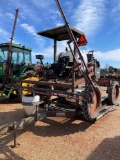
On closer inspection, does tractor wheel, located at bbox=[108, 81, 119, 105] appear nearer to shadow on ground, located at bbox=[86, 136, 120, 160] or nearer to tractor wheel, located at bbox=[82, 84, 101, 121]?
tractor wheel, located at bbox=[82, 84, 101, 121]

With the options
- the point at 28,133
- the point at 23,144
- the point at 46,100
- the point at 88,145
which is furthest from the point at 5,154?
the point at 46,100

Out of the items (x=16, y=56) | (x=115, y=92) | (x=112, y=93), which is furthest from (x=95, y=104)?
(x=16, y=56)

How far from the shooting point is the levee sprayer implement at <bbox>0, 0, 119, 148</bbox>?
4203mm

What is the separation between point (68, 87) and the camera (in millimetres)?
4297

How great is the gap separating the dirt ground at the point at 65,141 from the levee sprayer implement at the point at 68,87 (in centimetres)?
34

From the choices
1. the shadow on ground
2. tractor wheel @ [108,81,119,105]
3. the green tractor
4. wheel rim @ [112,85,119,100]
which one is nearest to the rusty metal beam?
the shadow on ground

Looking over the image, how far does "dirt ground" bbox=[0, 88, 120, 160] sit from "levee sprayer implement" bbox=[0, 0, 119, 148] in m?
0.34

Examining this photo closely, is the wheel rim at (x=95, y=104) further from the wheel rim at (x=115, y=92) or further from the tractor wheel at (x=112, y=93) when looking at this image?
the wheel rim at (x=115, y=92)

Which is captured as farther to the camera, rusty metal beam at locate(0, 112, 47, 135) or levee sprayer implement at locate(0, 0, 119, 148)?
levee sprayer implement at locate(0, 0, 119, 148)

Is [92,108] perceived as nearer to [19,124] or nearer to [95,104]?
[95,104]

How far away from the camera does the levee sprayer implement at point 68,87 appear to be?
420cm

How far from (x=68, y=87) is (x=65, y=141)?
1161 millimetres

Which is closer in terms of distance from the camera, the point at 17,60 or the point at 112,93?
the point at 112,93

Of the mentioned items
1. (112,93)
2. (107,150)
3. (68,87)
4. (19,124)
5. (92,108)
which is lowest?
(107,150)
